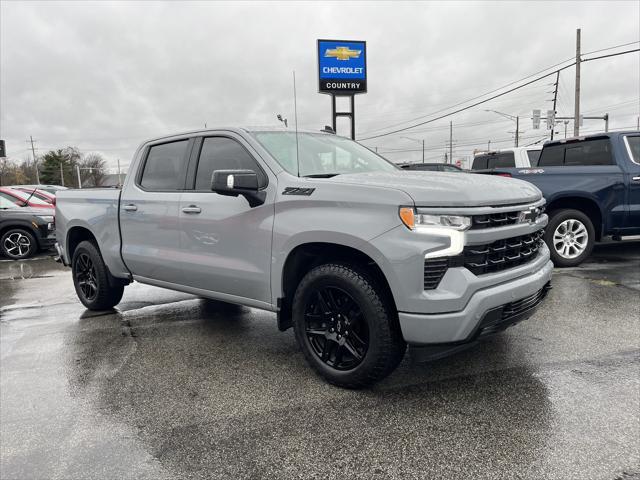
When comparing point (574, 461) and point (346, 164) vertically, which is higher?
point (346, 164)

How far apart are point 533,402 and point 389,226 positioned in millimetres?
1476

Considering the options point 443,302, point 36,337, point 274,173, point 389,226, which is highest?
point 274,173

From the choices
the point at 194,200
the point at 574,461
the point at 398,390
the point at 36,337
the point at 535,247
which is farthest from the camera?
the point at 36,337

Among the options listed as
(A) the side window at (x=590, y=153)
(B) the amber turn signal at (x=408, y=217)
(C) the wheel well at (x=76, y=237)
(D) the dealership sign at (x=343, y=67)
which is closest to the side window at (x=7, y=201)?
(C) the wheel well at (x=76, y=237)

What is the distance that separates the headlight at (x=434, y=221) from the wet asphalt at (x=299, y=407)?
1170mm

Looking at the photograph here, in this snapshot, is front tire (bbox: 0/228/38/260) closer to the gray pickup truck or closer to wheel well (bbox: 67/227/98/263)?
wheel well (bbox: 67/227/98/263)

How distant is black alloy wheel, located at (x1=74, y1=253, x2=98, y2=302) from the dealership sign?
11.9 meters

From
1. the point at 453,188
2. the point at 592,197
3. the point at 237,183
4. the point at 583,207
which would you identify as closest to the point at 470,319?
the point at 453,188

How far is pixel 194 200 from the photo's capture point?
13.6ft

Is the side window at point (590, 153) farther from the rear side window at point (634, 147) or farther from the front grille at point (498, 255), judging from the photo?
the front grille at point (498, 255)

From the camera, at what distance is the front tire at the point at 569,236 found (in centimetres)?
694

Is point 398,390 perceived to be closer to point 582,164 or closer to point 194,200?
point 194,200

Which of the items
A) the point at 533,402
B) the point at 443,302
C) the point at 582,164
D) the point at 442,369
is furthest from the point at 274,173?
the point at 582,164

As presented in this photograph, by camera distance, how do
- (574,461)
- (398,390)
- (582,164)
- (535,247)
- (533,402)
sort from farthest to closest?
(582,164), (535,247), (398,390), (533,402), (574,461)
